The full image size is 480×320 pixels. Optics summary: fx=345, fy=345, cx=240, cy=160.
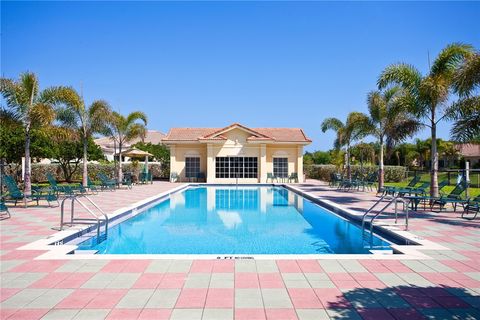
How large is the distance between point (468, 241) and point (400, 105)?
7.82 m

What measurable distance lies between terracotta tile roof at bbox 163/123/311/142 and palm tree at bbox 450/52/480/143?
16.1 metres

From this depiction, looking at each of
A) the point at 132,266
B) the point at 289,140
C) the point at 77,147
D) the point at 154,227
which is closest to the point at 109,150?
the point at 77,147

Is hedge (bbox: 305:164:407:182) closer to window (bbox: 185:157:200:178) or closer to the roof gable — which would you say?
the roof gable

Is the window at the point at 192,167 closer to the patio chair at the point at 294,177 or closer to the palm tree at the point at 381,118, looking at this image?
the patio chair at the point at 294,177

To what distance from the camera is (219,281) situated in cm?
495

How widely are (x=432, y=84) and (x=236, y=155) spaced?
57.7 feet

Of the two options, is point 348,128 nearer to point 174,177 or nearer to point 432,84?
point 432,84

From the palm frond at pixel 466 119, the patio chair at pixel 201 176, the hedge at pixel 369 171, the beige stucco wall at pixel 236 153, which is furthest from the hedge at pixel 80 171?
the palm frond at pixel 466 119

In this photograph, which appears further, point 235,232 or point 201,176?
point 201,176

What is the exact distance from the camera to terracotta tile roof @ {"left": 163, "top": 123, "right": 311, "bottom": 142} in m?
28.1

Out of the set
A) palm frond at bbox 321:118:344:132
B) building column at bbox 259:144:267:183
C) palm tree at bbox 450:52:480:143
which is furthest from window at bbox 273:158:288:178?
palm tree at bbox 450:52:480:143

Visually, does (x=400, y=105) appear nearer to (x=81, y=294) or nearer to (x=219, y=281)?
(x=219, y=281)

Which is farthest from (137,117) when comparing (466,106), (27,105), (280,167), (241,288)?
(241,288)

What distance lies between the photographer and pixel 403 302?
423 cm
